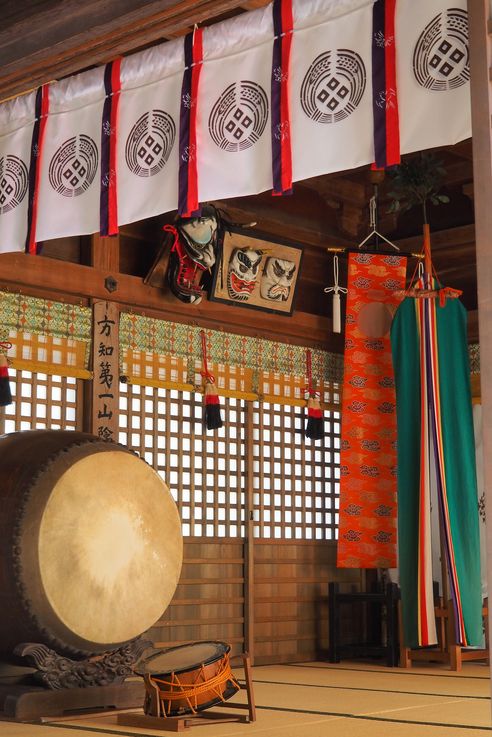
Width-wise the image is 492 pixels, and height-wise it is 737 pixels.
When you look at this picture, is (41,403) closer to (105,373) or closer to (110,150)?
(105,373)

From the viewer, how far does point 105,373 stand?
21.4 feet

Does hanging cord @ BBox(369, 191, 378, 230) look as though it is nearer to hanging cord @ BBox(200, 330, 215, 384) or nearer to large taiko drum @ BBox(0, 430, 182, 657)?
hanging cord @ BBox(200, 330, 215, 384)

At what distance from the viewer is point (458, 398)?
6355 millimetres

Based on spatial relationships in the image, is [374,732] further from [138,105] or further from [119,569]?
[138,105]

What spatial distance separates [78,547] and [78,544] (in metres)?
0.01

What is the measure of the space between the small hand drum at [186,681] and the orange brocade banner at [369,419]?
9.34ft

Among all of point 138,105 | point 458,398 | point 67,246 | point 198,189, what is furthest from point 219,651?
point 67,246

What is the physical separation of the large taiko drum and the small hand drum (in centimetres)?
36

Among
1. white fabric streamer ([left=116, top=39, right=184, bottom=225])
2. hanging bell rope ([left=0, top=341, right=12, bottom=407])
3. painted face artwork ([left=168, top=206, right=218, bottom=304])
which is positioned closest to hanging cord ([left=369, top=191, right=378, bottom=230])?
painted face artwork ([left=168, top=206, right=218, bottom=304])

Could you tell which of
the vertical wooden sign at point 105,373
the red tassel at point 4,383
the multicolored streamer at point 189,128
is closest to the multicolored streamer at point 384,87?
the multicolored streamer at point 189,128

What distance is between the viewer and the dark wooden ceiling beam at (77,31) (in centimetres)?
322

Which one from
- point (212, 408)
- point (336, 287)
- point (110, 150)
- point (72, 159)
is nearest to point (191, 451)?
point (212, 408)

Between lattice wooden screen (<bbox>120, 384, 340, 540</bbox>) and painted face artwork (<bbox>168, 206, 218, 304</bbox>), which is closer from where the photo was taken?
painted face artwork (<bbox>168, 206, 218, 304</bbox>)

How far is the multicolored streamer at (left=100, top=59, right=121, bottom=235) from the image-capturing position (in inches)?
152
